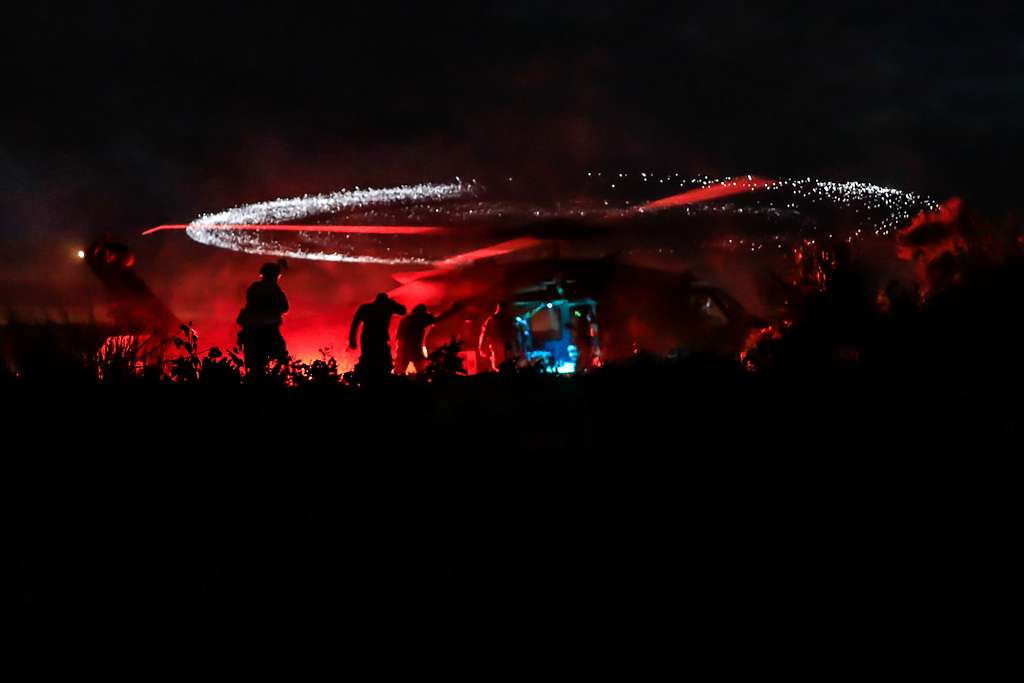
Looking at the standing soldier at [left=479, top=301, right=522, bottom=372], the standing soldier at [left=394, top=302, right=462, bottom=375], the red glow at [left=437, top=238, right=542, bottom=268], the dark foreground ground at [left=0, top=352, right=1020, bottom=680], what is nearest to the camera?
the dark foreground ground at [left=0, top=352, right=1020, bottom=680]

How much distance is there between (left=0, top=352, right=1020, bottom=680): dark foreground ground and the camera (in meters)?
4.74

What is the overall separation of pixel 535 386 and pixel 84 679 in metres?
3.86

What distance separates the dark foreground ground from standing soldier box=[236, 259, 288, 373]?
4356 mm

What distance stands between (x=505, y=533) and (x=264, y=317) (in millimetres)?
6626

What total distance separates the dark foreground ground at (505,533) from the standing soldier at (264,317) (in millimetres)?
4356

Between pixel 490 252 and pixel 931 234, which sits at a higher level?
pixel 490 252

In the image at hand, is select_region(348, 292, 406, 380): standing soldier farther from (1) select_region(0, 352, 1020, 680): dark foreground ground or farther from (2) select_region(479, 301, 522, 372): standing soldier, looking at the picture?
(1) select_region(0, 352, 1020, 680): dark foreground ground

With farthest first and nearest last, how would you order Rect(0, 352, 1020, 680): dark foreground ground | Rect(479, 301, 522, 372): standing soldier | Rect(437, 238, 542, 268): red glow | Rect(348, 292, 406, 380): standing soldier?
Rect(437, 238, 542, 268): red glow
Rect(479, 301, 522, 372): standing soldier
Rect(348, 292, 406, 380): standing soldier
Rect(0, 352, 1020, 680): dark foreground ground

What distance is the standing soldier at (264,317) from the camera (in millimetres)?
11000

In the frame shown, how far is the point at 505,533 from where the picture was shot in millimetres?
5562

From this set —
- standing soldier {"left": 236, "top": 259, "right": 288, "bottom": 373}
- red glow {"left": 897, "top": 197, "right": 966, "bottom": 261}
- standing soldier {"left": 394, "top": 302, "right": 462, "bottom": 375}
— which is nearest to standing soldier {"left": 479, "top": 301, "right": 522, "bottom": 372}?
standing soldier {"left": 394, "top": 302, "right": 462, "bottom": 375}

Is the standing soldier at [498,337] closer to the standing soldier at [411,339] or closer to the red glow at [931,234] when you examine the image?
the standing soldier at [411,339]

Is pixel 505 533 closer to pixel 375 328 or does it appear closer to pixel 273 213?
pixel 375 328

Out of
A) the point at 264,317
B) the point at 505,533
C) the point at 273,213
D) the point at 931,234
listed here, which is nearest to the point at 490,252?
the point at 273,213
